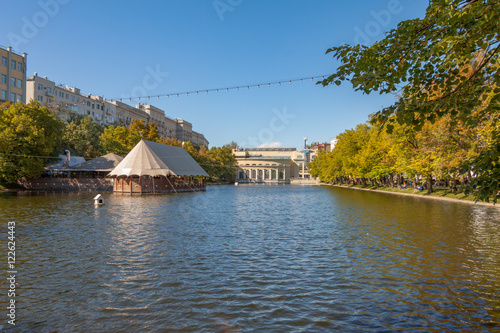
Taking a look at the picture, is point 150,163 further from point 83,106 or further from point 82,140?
point 83,106

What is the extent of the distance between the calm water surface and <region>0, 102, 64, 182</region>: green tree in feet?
115

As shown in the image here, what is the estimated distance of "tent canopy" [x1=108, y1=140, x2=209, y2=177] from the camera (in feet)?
168

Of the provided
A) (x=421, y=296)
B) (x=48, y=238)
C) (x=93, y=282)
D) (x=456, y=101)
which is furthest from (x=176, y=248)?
(x=456, y=101)

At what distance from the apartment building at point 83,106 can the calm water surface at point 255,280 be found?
176ft

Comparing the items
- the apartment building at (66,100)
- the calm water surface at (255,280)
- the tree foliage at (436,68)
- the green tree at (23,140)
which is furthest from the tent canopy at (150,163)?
the tree foliage at (436,68)

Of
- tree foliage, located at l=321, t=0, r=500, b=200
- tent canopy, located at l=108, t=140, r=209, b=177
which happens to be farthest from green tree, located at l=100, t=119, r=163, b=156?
tree foliage, located at l=321, t=0, r=500, b=200

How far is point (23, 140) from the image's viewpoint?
155 feet

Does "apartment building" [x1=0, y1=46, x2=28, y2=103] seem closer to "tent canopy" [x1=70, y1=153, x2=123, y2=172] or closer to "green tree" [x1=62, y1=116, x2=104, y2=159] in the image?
"green tree" [x1=62, y1=116, x2=104, y2=159]

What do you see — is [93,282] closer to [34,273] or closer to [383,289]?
[34,273]

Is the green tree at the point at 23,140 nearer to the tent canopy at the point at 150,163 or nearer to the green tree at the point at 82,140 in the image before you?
the tent canopy at the point at 150,163

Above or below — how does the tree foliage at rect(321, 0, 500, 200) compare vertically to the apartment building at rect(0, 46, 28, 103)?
below

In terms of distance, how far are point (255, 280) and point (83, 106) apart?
99.6 metres

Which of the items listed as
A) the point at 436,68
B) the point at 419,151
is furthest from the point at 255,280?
the point at 419,151

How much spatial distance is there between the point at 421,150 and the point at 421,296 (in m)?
35.3
